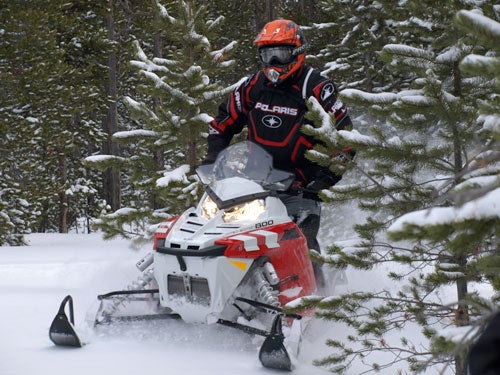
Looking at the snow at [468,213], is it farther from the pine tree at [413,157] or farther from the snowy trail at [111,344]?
the snowy trail at [111,344]

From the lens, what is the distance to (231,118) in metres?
6.77

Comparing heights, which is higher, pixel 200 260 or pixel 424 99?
pixel 424 99

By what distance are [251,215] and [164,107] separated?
351 cm

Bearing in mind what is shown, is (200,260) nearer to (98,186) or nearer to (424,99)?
(424,99)

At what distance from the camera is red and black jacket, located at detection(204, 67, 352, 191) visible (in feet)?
20.0

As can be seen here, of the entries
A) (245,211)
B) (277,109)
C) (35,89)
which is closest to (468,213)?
(245,211)

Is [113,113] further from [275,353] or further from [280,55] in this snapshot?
[275,353]

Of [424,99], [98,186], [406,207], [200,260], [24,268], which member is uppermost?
[424,99]

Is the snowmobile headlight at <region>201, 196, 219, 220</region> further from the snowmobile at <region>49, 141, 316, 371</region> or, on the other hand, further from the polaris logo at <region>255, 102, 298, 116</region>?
the polaris logo at <region>255, 102, 298, 116</region>

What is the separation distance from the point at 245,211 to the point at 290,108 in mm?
1291

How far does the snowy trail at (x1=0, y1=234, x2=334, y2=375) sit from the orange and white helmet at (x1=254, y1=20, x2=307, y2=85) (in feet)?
7.97

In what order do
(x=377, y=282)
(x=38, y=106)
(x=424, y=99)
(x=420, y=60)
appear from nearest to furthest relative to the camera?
(x=424, y=99) < (x=420, y=60) < (x=377, y=282) < (x=38, y=106)

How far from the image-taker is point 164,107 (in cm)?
848

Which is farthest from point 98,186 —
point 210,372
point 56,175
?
point 210,372
